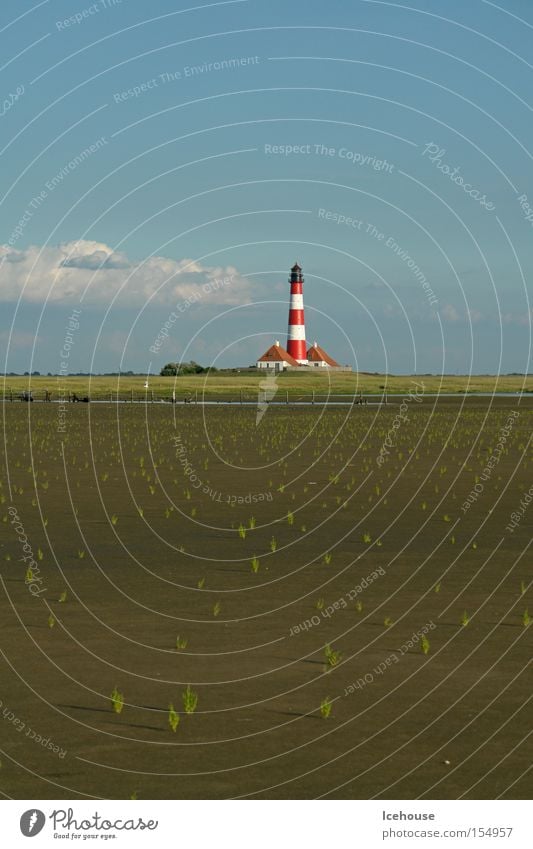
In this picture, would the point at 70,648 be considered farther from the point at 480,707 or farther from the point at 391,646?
the point at 480,707

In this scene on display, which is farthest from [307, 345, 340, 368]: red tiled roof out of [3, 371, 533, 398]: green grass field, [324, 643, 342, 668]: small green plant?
[324, 643, 342, 668]: small green plant

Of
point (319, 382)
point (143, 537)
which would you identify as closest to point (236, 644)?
point (143, 537)

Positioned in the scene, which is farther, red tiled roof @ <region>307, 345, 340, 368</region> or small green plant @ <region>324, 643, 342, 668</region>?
red tiled roof @ <region>307, 345, 340, 368</region>

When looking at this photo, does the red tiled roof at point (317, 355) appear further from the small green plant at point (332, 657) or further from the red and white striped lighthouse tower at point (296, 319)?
the small green plant at point (332, 657)

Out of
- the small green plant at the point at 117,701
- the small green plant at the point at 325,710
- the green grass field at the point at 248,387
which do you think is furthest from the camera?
the green grass field at the point at 248,387

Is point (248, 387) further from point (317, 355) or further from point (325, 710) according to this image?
point (325, 710)

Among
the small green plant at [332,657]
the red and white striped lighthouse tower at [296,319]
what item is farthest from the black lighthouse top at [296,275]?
the small green plant at [332,657]

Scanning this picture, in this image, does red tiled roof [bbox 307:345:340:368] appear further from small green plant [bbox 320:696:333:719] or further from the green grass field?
small green plant [bbox 320:696:333:719]
